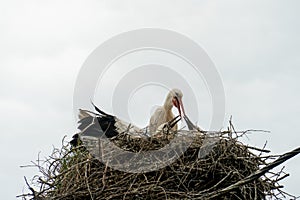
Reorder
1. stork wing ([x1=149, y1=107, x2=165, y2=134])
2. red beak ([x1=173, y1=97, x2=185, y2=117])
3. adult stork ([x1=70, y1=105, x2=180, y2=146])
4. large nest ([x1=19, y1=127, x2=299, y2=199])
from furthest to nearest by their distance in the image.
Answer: red beak ([x1=173, y1=97, x2=185, y2=117]) → stork wing ([x1=149, y1=107, x2=165, y2=134]) → adult stork ([x1=70, y1=105, x2=180, y2=146]) → large nest ([x1=19, y1=127, x2=299, y2=199])

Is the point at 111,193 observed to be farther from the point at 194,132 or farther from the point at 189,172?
the point at 194,132

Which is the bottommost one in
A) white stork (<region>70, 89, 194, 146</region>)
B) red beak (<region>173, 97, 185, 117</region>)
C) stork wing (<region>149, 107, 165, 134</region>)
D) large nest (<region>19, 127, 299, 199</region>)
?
large nest (<region>19, 127, 299, 199</region>)

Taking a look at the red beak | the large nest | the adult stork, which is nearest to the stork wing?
the red beak

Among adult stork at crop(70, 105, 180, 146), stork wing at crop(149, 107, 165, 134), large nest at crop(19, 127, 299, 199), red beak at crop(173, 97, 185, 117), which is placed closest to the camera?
large nest at crop(19, 127, 299, 199)

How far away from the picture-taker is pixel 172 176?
104 inches

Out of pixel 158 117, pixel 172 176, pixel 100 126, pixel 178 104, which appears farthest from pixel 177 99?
pixel 172 176

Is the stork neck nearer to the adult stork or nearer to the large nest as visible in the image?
the adult stork

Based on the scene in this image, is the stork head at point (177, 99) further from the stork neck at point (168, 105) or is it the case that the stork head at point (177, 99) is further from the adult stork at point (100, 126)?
the adult stork at point (100, 126)

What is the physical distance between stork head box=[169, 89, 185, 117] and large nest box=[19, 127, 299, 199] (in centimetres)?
132

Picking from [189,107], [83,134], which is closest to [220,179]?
[83,134]

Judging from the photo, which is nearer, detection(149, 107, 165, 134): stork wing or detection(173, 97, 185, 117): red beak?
detection(149, 107, 165, 134): stork wing

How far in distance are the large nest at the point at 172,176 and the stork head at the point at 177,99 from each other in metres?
1.32

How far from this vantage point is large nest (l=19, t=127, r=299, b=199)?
8.30 feet

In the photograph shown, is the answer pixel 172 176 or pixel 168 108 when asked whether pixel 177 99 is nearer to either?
pixel 168 108
